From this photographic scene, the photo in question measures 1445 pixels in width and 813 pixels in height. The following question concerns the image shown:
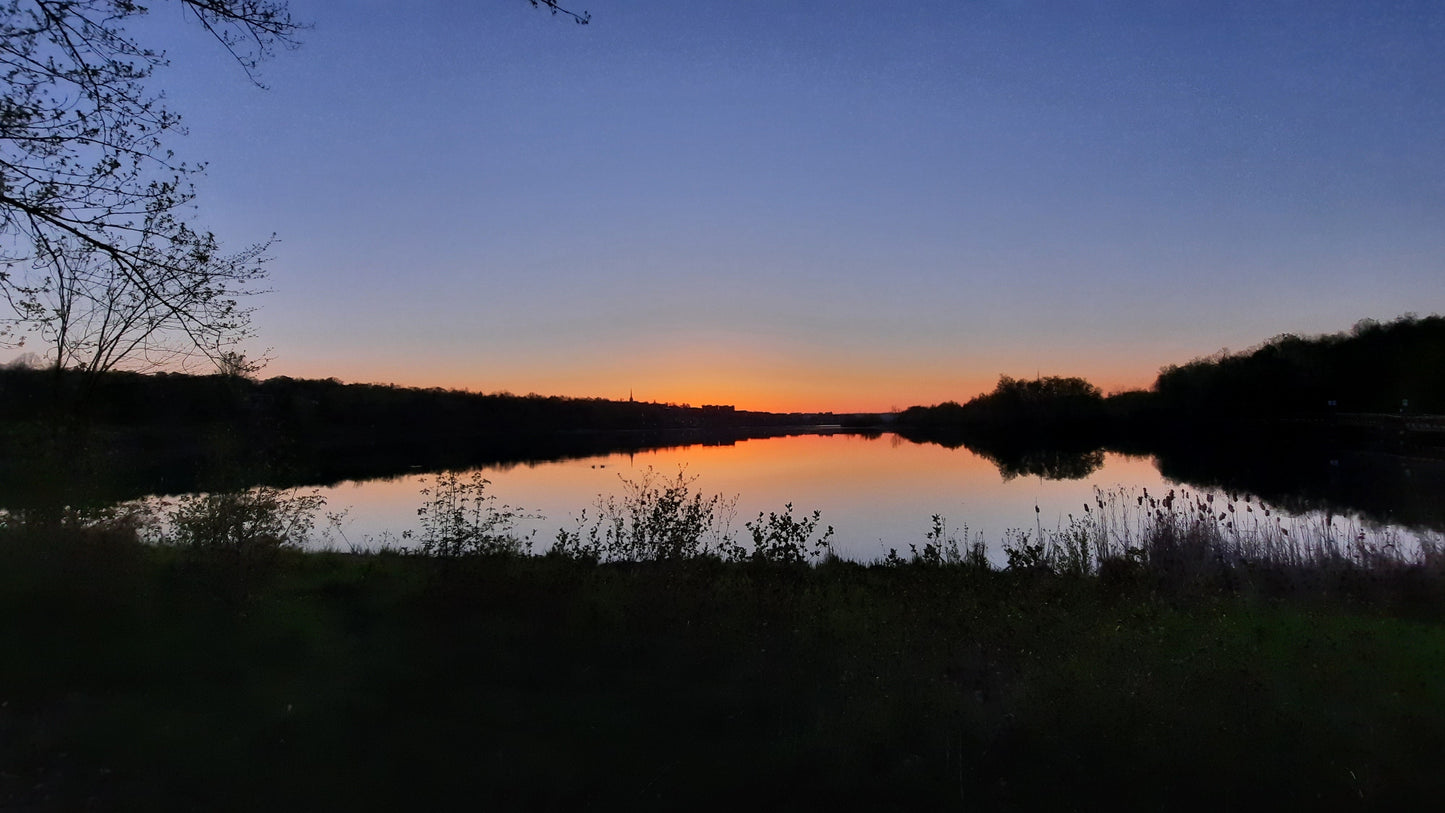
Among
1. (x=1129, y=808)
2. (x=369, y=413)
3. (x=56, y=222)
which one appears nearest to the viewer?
(x=1129, y=808)

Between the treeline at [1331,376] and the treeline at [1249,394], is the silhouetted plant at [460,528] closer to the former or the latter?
the treeline at [1249,394]

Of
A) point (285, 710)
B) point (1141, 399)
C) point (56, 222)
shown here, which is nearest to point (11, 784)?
point (285, 710)

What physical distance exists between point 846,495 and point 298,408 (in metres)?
27.8

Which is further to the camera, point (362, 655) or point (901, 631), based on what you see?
point (901, 631)

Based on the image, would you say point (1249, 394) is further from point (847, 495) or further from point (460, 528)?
point (460, 528)

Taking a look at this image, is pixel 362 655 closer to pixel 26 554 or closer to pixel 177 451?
pixel 26 554

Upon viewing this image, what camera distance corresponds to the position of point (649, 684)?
643cm

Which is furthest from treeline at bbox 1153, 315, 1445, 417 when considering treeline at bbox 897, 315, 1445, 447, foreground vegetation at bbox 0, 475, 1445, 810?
foreground vegetation at bbox 0, 475, 1445, 810

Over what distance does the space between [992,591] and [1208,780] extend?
502 centimetres

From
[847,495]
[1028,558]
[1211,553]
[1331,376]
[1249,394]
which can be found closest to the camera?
[1028,558]

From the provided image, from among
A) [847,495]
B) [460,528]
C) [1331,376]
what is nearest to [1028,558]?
[460,528]

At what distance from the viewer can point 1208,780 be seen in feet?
16.0

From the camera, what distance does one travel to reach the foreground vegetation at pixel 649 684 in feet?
16.0

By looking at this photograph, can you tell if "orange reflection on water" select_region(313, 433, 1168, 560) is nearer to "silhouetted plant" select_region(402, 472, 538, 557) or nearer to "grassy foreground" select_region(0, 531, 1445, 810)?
"silhouetted plant" select_region(402, 472, 538, 557)
